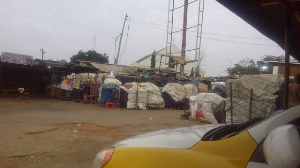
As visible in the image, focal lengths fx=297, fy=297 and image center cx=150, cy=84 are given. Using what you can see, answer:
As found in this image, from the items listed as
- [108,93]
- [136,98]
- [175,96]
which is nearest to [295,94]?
[136,98]

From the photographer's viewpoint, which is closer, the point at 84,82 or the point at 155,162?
the point at 155,162

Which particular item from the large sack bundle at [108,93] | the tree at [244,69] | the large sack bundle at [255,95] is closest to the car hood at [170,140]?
the large sack bundle at [255,95]

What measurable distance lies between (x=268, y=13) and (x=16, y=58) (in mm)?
17541

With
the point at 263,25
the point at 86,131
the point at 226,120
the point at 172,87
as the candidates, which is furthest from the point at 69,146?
the point at 172,87

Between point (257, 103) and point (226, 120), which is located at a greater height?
point (257, 103)

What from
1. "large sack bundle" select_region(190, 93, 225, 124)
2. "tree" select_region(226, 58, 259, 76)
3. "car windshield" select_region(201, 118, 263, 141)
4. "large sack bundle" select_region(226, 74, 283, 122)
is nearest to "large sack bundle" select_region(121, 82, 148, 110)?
"large sack bundle" select_region(190, 93, 225, 124)

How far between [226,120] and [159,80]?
1153cm

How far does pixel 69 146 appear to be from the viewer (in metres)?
6.35

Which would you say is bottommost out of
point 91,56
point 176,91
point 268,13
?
point 176,91

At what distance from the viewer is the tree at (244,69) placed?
3977 centimetres

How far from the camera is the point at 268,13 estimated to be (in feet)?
17.8

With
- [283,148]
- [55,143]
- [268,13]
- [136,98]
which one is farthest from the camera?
[136,98]

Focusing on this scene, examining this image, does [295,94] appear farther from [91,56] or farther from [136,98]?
[91,56]

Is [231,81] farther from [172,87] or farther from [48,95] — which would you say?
[48,95]
